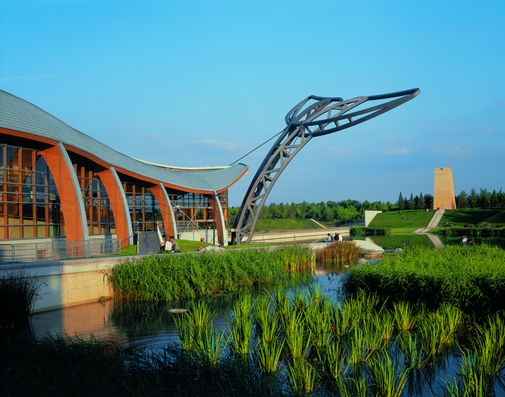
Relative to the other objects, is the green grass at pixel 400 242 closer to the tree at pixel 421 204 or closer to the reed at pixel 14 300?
the reed at pixel 14 300

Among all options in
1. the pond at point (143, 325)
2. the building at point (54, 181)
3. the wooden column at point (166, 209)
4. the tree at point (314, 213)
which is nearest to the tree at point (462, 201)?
the tree at point (314, 213)

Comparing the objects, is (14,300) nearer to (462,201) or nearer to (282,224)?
(282,224)

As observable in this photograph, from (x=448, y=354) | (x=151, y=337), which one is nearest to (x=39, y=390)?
(x=151, y=337)

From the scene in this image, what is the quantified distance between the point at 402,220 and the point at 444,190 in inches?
399

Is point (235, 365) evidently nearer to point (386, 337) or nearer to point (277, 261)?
point (386, 337)

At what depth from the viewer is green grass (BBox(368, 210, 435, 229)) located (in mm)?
70562

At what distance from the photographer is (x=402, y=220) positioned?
244 ft

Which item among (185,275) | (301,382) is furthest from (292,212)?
(301,382)

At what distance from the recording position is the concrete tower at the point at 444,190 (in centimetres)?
7350

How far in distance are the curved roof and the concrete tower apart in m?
53.3

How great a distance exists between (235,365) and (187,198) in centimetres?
3050

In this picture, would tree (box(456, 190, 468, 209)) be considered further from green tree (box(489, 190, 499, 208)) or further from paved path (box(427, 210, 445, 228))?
paved path (box(427, 210, 445, 228))

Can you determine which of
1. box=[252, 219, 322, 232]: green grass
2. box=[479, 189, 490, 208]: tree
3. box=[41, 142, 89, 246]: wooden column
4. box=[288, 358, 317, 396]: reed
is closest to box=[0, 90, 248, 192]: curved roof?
box=[41, 142, 89, 246]: wooden column

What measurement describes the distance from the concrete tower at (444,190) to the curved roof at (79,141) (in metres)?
53.3
